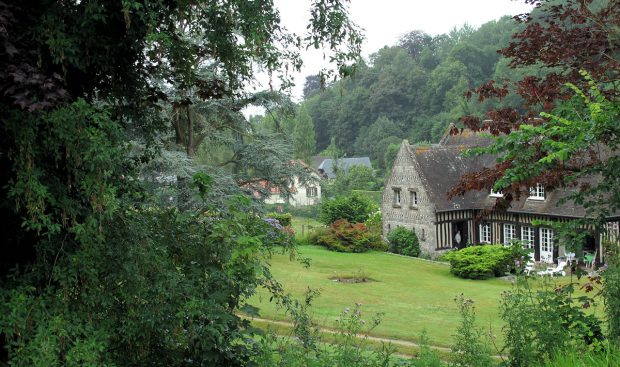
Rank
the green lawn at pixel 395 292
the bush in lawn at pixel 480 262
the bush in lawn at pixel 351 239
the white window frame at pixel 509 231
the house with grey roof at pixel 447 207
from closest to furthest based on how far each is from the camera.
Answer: the green lawn at pixel 395 292 < the bush in lawn at pixel 480 262 < the house with grey roof at pixel 447 207 < the white window frame at pixel 509 231 < the bush in lawn at pixel 351 239

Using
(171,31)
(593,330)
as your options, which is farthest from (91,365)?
(593,330)

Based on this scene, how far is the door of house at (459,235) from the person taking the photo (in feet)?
101

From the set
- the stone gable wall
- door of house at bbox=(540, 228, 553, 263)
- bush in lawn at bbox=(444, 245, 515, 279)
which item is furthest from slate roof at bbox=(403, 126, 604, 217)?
bush in lawn at bbox=(444, 245, 515, 279)

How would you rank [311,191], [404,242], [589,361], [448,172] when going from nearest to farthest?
[589,361] → [404,242] → [448,172] → [311,191]

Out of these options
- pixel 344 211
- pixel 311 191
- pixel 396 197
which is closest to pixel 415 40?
pixel 311 191

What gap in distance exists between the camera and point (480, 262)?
24453 mm

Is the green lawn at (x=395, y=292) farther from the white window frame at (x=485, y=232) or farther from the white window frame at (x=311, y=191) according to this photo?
the white window frame at (x=485, y=232)

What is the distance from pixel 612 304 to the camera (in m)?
6.01

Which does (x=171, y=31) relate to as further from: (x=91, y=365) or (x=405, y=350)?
(x=405, y=350)

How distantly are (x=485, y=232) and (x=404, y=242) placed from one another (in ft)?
12.7

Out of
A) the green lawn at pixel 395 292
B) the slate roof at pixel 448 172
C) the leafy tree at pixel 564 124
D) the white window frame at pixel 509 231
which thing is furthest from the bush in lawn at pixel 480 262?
the leafy tree at pixel 564 124

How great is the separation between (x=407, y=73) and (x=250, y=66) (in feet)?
250

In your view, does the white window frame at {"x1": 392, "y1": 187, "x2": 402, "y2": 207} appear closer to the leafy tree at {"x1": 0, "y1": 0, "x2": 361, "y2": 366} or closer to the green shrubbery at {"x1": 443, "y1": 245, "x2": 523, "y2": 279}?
the green shrubbery at {"x1": 443, "y1": 245, "x2": 523, "y2": 279}

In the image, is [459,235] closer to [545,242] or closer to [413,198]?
[413,198]
